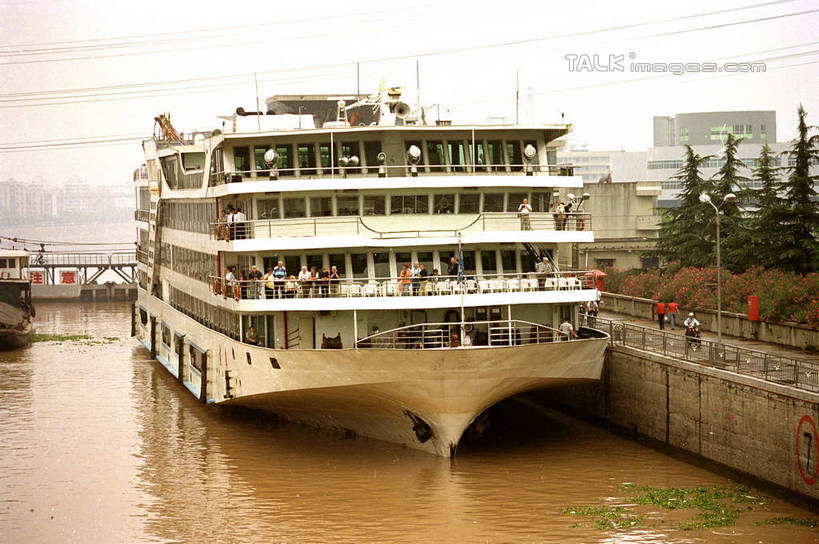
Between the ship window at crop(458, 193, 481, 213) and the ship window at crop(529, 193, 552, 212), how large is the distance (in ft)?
5.31

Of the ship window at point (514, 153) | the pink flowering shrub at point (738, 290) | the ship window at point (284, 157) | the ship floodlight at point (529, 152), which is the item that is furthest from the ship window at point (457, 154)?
the pink flowering shrub at point (738, 290)

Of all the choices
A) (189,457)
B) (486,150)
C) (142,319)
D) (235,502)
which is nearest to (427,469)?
(235,502)

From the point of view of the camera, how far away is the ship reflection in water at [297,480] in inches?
1000

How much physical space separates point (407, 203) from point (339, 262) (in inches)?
101

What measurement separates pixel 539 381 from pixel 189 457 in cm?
984

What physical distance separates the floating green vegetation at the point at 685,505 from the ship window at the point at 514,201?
911 centimetres

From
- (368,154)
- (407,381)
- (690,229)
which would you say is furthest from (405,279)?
(690,229)

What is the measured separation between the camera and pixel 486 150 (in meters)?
33.8

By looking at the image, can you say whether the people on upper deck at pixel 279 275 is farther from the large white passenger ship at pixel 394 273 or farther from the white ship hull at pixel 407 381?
the white ship hull at pixel 407 381

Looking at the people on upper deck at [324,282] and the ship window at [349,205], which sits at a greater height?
the ship window at [349,205]

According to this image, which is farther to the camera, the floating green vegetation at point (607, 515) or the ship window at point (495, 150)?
the ship window at point (495, 150)

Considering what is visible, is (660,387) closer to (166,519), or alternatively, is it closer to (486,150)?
(486,150)

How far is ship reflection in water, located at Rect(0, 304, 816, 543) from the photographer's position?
25.4 m

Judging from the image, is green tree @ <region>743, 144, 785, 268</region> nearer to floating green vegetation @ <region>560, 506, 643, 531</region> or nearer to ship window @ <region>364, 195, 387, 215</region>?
ship window @ <region>364, 195, 387, 215</region>
